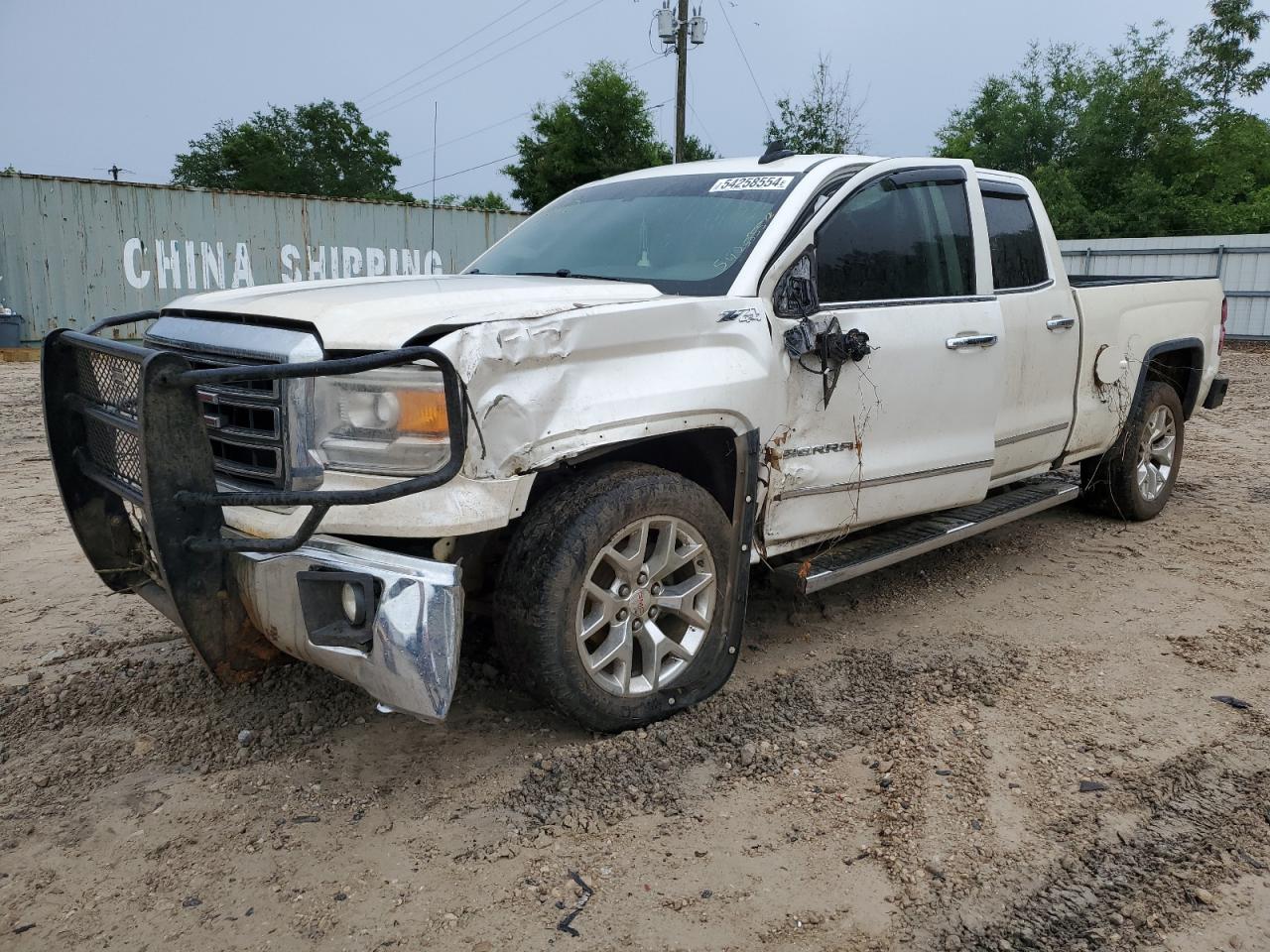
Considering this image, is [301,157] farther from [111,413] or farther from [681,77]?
[111,413]

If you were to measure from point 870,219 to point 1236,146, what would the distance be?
3135 centimetres

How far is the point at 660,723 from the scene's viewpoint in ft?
10.9

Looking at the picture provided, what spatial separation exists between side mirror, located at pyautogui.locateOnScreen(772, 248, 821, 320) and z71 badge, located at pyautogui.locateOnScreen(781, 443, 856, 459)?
475 millimetres

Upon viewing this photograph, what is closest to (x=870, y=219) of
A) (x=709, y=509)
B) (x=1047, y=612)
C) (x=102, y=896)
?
(x=709, y=509)

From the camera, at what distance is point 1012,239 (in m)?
4.73

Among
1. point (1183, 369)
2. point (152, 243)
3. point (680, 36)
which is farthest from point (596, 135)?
point (1183, 369)

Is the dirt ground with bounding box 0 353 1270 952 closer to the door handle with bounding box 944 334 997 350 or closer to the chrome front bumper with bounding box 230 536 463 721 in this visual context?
the chrome front bumper with bounding box 230 536 463 721

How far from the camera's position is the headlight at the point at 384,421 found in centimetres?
269

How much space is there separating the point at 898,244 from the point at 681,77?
21.2 meters

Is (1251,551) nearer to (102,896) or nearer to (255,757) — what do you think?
(255,757)

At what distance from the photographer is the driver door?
142 inches

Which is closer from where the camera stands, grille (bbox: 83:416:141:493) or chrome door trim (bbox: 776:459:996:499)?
grille (bbox: 83:416:141:493)

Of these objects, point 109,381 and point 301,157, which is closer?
point 109,381

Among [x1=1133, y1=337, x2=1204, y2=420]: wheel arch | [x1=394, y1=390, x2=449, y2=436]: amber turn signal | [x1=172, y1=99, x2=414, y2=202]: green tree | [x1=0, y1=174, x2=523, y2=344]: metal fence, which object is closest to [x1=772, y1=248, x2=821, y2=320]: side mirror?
[x1=394, y1=390, x2=449, y2=436]: amber turn signal
